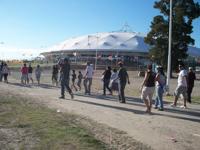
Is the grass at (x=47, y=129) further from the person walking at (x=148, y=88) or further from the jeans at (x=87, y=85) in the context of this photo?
the jeans at (x=87, y=85)

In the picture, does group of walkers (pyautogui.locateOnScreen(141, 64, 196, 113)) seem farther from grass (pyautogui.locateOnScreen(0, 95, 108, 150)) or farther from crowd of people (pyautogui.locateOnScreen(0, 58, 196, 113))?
grass (pyautogui.locateOnScreen(0, 95, 108, 150))

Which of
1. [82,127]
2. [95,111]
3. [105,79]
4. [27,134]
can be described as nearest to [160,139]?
[82,127]

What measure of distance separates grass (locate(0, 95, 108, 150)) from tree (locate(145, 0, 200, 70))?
3671cm

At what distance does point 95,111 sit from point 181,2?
36.3 m

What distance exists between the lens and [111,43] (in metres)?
123

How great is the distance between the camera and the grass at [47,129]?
927cm

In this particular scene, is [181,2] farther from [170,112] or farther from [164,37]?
[170,112]

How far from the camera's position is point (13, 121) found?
488 inches

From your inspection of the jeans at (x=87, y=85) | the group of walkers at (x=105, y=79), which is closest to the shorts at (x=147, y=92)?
the group of walkers at (x=105, y=79)

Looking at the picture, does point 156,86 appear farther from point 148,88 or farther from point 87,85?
point 87,85

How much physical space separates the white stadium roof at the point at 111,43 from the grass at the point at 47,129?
103 meters

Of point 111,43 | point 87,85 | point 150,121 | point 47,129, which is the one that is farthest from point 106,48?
point 47,129

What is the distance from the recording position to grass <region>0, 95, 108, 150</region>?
9266 mm

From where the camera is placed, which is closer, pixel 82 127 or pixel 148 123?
pixel 82 127
